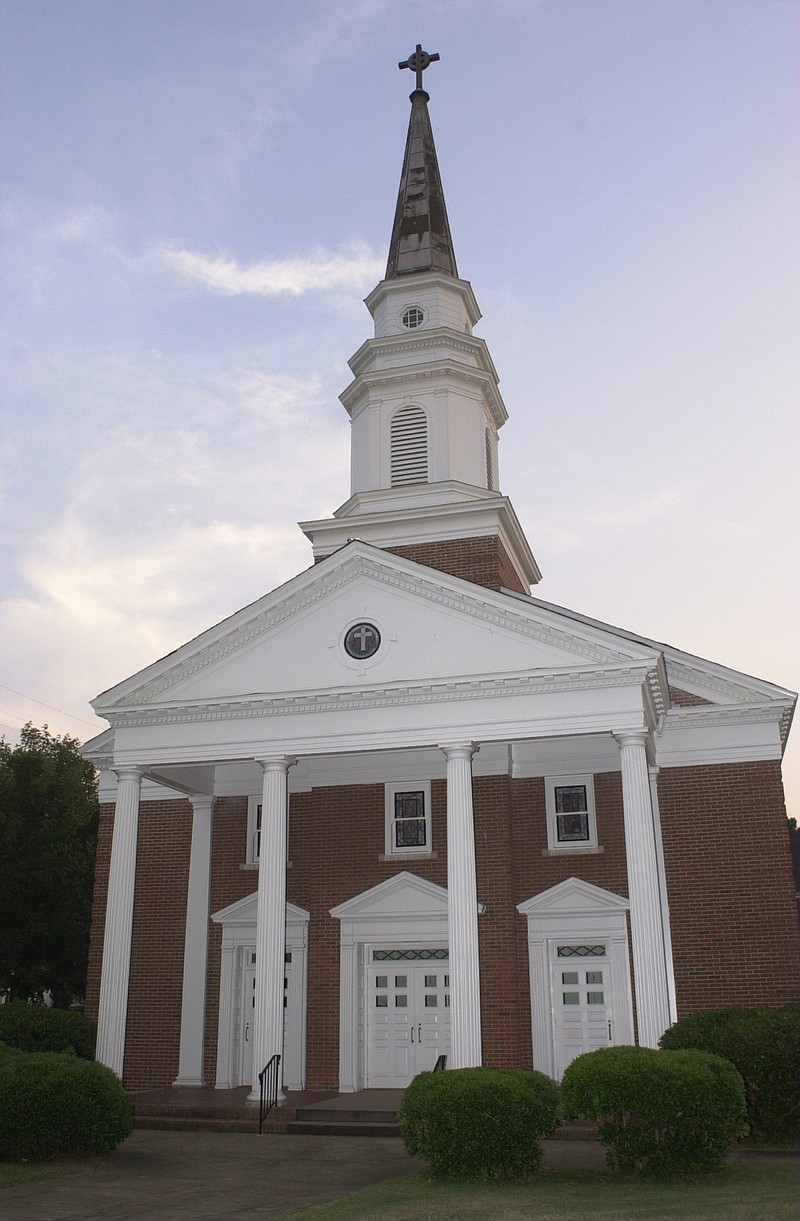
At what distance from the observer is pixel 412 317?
28.5 meters

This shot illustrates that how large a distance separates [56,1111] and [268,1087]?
185 inches

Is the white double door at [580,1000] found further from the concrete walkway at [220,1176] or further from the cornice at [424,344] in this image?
the cornice at [424,344]

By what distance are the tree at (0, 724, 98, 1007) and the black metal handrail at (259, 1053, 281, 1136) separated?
1886 cm

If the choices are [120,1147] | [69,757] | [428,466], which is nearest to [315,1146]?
[120,1147]

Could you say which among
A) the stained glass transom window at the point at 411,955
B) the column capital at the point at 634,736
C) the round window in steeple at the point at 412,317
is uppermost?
the round window in steeple at the point at 412,317

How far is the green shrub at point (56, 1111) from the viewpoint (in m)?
14.0

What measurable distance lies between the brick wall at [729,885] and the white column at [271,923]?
747 centimetres

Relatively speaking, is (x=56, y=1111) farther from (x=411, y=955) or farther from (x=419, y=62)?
(x=419, y=62)

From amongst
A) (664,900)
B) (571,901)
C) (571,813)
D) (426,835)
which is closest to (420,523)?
(426,835)

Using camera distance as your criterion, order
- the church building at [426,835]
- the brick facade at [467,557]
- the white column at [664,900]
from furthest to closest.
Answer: the brick facade at [467,557]
the white column at [664,900]
the church building at [426,835]

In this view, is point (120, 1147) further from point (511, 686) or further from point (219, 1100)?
point (511, 686)

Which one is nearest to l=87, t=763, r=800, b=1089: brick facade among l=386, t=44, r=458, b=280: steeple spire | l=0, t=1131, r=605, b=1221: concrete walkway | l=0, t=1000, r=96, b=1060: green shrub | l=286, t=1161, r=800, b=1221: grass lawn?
l=0, t=1000, r=96, b=1060: green shrub

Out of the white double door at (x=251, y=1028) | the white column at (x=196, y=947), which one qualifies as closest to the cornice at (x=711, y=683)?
the white double door at (x=251, y=1028)

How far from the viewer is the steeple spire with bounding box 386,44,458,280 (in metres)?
29.4
